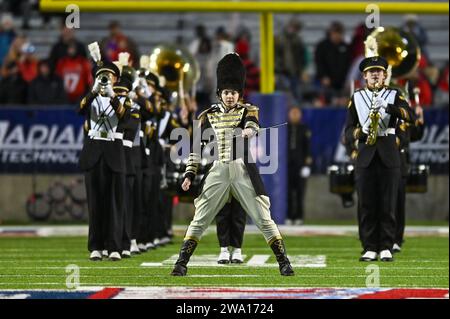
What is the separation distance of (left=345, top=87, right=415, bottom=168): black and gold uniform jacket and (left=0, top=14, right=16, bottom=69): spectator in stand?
37.5 feet

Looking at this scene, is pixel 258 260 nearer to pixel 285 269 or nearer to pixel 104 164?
pixel 104 164

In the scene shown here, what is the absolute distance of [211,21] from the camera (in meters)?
27.3

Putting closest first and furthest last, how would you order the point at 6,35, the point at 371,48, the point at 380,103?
the point at 380,103 < the point at 371,48 < the point at 6,35

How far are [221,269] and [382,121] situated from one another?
239 centimetres

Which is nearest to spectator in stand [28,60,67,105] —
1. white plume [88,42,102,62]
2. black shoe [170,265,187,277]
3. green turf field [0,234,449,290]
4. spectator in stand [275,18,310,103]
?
spectator in stand [275,18,310,103]

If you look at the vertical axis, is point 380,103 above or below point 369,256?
above

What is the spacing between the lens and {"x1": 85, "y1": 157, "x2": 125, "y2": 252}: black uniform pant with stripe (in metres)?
15.2

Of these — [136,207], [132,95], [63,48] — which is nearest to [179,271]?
[132,95]

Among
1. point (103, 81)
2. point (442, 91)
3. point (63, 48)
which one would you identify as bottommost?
point (103, 81)

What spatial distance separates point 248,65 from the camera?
945 inches

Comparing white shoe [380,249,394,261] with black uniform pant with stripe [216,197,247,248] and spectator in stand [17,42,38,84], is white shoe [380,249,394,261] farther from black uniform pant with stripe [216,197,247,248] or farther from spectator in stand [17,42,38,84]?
spectator in stand [17,42,38,84]

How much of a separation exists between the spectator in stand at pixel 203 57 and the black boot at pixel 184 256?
1089cm

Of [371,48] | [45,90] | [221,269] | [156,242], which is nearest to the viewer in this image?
[221,269]

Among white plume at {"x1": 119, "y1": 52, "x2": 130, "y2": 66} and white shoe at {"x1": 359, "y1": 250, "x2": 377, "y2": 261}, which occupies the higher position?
white plume at {"x1": 119, "y1": 52, "x2": 130, "y2": 66}
